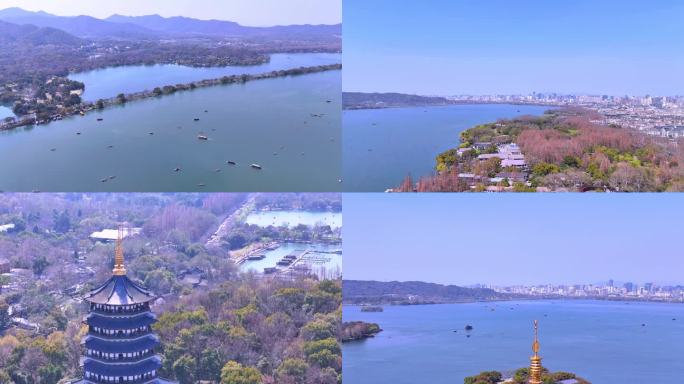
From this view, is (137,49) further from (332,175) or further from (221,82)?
(332,175)

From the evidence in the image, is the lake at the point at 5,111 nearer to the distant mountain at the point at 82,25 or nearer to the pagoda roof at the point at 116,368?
the distant mountain at the point at 82,25

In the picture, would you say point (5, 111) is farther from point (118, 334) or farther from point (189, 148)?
point (118, 334)

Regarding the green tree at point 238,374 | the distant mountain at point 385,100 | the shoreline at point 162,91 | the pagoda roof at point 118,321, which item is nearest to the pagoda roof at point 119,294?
the pagoda roof at point 118,321

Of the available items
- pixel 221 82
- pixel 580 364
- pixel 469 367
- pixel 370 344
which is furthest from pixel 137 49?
pixel 580 364

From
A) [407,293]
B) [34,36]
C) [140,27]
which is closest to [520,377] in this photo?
[407,293]

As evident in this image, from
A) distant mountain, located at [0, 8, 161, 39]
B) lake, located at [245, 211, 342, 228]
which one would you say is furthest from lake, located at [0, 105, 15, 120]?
lake, located at [245, 211, 342, 228]
